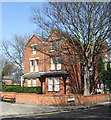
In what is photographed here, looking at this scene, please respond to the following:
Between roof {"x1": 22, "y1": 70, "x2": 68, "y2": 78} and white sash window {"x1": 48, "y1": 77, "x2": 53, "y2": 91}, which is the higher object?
roof {"x1": 22, "y1": 70, "x2": 68, "y2": 78}

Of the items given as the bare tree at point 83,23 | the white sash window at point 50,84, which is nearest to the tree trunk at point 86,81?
the bare tree at point 83,23

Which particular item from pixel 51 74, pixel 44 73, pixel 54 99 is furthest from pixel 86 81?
pixel 44 73

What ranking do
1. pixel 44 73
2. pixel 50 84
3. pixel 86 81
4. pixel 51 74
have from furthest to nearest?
pixel 44 73, pixel 50 84, pixel 51 74, pixel 86 81

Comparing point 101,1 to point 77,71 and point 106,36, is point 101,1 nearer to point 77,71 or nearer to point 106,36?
point 106,36

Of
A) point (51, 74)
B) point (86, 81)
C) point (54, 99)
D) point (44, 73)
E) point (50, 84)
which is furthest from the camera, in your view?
point (44, 73)

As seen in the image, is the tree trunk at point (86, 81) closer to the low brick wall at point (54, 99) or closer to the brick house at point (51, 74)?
the low brick wall at point (54, 99)

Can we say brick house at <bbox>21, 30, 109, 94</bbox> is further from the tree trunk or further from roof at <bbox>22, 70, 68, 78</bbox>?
→ the tree trunk

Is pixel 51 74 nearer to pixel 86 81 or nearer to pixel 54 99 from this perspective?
pixel 86 81

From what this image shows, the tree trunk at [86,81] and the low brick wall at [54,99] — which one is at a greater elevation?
the tree trunk at [86,81]

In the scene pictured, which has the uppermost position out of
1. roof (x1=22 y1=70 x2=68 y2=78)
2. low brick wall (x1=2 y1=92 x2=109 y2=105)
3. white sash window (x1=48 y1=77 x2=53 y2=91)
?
roof (x1=22 y1=70 x2=68 y2=78)

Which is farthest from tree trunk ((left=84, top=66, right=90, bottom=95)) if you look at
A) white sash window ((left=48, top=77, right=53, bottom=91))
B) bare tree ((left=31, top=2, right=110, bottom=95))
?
white sash window ((left=48, top=77, right=53, bottom=91))

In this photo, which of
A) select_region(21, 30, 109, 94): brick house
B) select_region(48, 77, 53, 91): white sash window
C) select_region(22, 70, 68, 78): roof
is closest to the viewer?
select_region(21, 30, 109, 94): brick house

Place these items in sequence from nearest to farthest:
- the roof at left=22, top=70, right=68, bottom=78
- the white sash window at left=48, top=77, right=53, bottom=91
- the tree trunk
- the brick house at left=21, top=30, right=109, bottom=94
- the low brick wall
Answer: the low brick wall
the tree trunk
the brick house at left=21, top=30, right=109, bottom=94
the roof at left=22, top=70, right=68, bottom=78
the white sash window at left=48, top=77, right=53, bottom=91

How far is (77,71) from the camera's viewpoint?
88.1 feet
